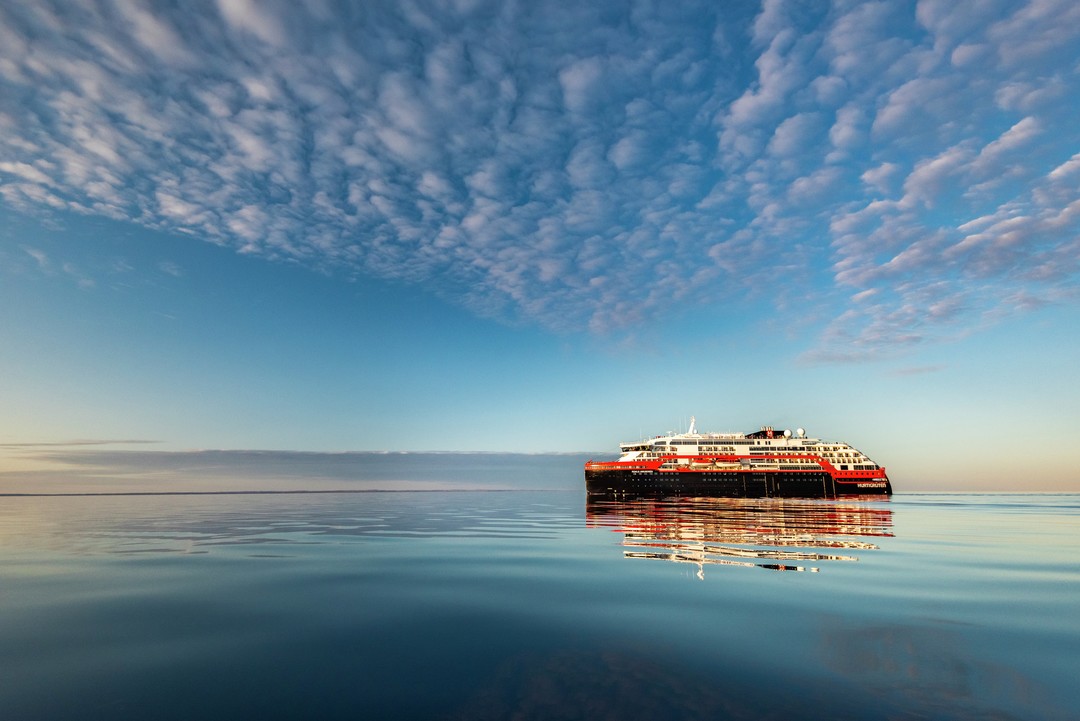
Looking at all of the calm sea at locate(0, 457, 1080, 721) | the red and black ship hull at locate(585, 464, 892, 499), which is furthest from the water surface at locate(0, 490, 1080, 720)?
the red and black ship hull at locate(585, 464, 892, 499)

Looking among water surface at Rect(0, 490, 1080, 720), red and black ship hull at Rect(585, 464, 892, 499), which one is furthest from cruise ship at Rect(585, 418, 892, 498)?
water surface at Rect(0, 490, 1080, 720)

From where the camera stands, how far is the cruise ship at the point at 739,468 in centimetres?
10044

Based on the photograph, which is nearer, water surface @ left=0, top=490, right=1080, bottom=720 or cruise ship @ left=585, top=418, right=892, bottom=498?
water surface @ left=0, top=490, right=1080, bottom=720

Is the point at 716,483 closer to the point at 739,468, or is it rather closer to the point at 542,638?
the point at 739,468

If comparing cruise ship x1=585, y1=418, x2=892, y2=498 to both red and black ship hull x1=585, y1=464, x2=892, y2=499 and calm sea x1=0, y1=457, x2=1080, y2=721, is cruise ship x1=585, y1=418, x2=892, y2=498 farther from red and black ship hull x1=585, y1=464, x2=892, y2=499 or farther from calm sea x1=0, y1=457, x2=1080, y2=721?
calm sea x1=0, y1=457, x2=1080, y2=721

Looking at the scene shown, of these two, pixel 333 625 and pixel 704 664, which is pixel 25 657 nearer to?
pixel 333 625

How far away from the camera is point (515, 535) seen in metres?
31.2

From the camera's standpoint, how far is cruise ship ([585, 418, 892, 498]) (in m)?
100

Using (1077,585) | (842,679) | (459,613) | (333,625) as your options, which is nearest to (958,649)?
(842,679)

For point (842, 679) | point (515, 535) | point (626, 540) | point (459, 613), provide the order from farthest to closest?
point (515, 535) → point (626, 540) → point (459, 613) → point (842, 679)

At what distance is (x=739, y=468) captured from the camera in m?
103

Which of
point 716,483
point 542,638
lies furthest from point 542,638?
point 716,483

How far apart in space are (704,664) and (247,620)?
1069 cm

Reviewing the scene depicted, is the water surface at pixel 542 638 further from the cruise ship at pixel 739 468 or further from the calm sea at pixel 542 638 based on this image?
the cruise ship at pixel 739 468
